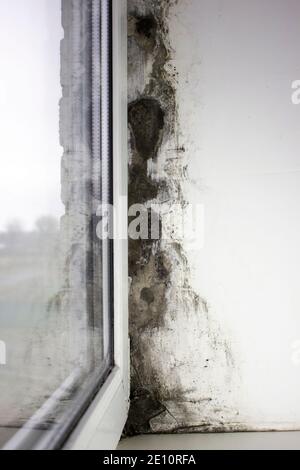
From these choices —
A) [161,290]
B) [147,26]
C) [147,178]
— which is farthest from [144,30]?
[161,290]

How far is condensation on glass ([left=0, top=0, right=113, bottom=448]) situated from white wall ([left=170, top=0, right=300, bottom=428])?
0.39m

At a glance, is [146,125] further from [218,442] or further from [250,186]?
[218,442]

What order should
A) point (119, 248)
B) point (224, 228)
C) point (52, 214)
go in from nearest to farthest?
1. point (52, 214)
2. point (119, 248)
3. point (224, 228)

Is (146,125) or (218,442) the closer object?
(218,442)

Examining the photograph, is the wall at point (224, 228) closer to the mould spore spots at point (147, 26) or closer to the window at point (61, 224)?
the mould spore spots at point (147, 26)

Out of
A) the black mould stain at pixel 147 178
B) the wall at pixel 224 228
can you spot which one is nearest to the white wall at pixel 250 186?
the wall at pixel 224 228

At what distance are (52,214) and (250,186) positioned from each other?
0.74 m

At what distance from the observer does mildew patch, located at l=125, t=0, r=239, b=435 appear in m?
1.62

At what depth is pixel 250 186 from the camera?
1.62 metres

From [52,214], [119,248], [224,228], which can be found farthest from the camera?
[224,228]

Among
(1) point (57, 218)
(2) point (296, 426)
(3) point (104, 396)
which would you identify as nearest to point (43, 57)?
(1) point (57, 218)

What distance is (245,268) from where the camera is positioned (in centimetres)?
162

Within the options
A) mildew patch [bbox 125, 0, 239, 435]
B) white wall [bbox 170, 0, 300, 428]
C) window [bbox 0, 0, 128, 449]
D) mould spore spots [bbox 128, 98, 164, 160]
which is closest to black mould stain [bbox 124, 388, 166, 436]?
mildew patch [bbox 125, 0, 239, 435]

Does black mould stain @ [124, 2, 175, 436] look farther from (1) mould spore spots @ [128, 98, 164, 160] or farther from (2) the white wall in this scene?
(2) the white wall
